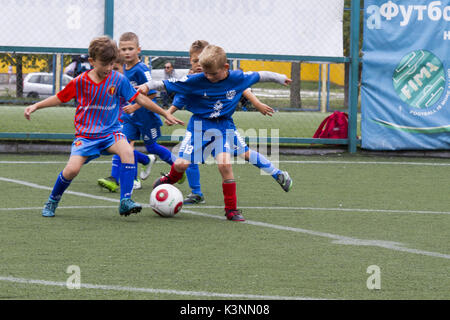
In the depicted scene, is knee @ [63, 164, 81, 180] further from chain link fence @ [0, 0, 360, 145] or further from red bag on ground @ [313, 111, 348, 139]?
red bag on ground @ [313, 111, 348, 139]

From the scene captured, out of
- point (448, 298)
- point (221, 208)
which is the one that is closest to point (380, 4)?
point (221, 208)

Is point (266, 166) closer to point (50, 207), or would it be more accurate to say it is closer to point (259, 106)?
point (259, 106)

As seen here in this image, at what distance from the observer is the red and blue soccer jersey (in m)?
7.50

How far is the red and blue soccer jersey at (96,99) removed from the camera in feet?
24.6

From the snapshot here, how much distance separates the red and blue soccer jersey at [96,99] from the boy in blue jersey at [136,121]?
4.46 ft

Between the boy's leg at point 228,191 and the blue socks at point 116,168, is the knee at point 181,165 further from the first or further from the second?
the blue socks at point 116,168

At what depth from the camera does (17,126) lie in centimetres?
1866

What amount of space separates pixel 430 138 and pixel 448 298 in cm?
831

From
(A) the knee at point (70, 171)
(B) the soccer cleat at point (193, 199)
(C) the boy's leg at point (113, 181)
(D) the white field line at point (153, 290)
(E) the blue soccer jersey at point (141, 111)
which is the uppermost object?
(E) the blue soccer jersey at point (141, 111)

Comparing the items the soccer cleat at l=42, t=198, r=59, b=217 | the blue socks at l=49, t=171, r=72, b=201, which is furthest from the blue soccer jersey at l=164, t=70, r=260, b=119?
the soccer cleat at l=42, t=198, r=59, b=217

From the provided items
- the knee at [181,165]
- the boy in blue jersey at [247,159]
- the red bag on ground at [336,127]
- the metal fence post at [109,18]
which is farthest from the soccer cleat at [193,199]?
the red bag on ground at [336,127]

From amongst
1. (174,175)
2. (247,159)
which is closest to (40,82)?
(174,175)

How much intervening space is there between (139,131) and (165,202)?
88.3 inches

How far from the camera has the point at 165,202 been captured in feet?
24.7
